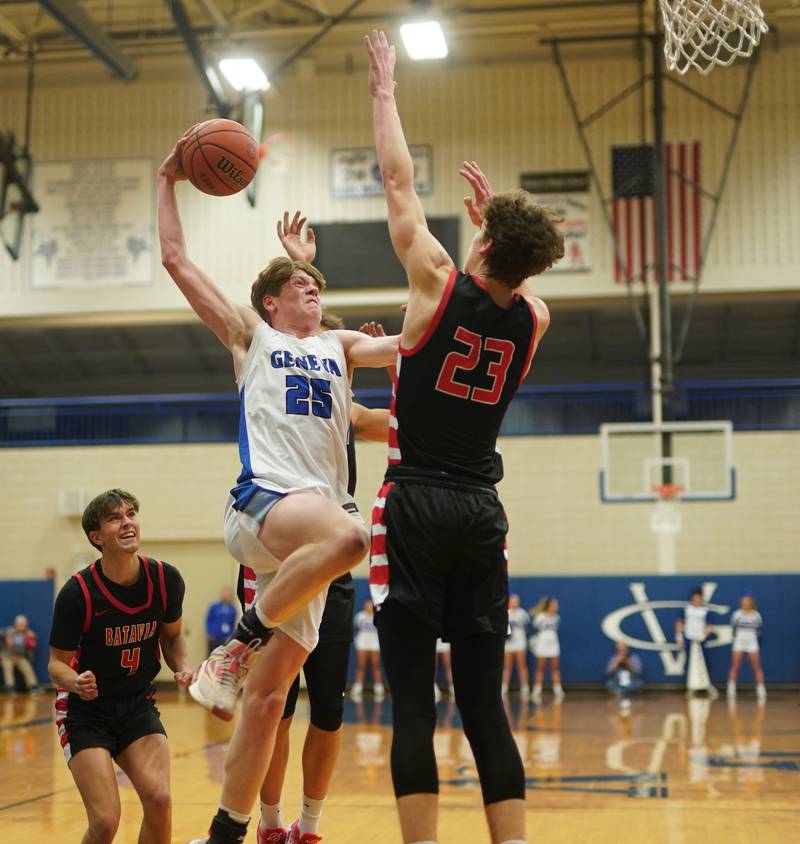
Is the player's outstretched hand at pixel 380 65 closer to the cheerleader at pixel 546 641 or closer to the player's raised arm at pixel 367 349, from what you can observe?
the player's raised arm at pixel 367 349

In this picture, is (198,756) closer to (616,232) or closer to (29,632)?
(29,632)

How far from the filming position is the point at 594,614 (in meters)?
18.6

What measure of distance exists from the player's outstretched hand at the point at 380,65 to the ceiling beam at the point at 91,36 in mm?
14026

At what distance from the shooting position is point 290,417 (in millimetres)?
4316

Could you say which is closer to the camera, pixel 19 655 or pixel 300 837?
pixel 300 837

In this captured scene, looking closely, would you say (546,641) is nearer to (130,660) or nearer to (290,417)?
(130,660)

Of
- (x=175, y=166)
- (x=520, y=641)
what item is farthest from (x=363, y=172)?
(x=175, y=166)

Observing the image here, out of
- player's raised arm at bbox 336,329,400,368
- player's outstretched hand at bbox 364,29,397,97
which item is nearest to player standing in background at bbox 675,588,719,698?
player's raised arm at bbox 336,329,400,368

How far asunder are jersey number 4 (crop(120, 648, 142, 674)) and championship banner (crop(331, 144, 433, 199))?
54.9 feet

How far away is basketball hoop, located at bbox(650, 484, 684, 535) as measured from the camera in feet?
52.5

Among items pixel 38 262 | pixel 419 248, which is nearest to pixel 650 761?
pixel 419 248

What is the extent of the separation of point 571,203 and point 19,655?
1262cm

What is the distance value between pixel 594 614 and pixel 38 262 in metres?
12.5

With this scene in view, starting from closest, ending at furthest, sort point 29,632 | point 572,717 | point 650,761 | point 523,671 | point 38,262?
point 650,761
point 572,717
point 523,671
point 29,632
point 38,262
